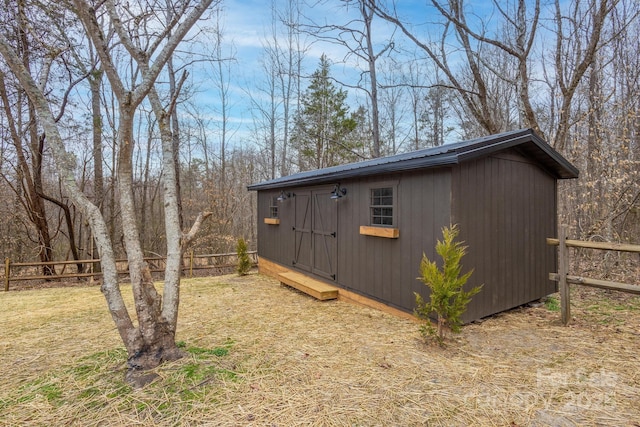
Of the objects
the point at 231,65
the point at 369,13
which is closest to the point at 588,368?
the point at 369,13

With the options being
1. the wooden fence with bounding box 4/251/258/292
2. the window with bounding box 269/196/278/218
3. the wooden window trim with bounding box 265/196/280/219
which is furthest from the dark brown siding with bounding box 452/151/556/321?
the wooden fence with bounding box 4/251/258/292

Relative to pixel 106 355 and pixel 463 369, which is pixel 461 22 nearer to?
pixel 463 369

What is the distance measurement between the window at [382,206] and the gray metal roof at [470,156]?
0.97 feet

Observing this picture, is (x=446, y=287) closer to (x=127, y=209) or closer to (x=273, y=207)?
(x=127, y=209)

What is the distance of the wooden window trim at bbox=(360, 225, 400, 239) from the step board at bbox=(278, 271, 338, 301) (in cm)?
128

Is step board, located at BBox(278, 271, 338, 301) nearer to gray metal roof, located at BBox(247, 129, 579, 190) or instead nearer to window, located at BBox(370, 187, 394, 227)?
window, located at BBox(370, 187, 394, 227)

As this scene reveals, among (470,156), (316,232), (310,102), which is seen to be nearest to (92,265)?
(316,232)

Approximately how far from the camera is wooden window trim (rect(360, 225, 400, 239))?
439 cm

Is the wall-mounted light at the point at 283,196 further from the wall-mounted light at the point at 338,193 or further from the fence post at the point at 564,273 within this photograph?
the fence post at the point at 564,273

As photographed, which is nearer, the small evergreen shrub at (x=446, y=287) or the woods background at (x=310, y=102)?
the small evergreen shrub at (x=446, y=287)

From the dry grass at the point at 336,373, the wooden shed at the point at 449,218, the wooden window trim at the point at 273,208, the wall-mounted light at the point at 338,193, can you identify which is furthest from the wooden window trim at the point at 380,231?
the wooden window trim at the point at 273,208

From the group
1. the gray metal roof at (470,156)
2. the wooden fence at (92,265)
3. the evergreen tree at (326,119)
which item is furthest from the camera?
the evergreen tree at (326,119)

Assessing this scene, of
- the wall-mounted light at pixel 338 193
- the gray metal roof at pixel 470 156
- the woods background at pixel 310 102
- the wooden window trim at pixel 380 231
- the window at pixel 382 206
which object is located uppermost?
the woods background at pixel 310 102

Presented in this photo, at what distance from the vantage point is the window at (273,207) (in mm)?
8005
